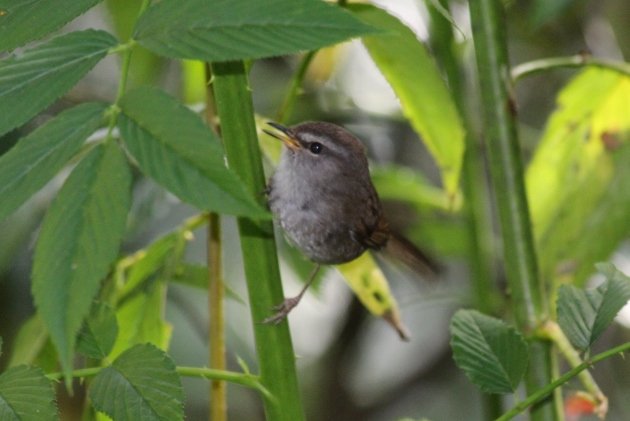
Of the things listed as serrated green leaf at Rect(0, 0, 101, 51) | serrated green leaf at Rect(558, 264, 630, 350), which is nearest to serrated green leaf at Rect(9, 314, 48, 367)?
serrated green leaf at Rect(0, 0, 101, 51)

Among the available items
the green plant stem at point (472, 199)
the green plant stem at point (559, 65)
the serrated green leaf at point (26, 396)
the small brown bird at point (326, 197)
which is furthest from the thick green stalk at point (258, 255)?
the green plant stem at point (472, 199)

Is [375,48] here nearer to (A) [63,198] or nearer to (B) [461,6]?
(A) [63,198]

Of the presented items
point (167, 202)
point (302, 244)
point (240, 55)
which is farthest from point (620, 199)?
point (240, 55)

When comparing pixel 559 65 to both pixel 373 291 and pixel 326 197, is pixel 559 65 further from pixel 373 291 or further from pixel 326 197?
pixel 326 197

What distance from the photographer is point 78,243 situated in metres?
0.87

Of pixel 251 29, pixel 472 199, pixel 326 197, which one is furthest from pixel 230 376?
pixel 472 199

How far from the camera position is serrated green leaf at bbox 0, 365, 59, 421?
3.37 ft

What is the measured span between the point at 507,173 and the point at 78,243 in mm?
684

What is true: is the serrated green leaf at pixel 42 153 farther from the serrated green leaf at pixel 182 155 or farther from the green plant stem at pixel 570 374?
the green plant stem at pixel 570 374

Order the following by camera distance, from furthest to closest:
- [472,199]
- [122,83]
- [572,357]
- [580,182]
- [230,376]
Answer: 1. [472,199]
2. [580,182]
3. [572,357]
4. [230,376]
5. [122,83]

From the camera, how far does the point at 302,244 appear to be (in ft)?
5.95

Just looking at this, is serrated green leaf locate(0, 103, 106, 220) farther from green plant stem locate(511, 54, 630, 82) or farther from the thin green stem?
green plant stem locate(511, 54, 630, 82)

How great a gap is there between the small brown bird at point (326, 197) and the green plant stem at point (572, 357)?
0.47m

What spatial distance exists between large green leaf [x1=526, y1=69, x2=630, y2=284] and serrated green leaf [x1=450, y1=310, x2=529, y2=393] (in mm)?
Answer: 687
